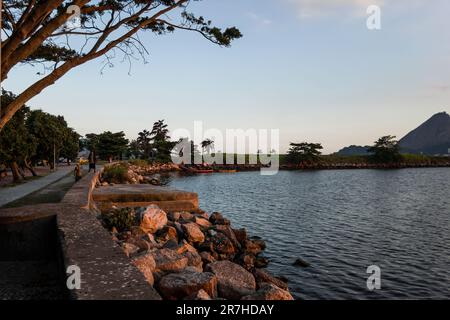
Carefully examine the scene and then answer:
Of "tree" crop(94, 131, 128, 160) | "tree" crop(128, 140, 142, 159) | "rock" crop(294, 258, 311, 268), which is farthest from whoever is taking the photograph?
"tree" crop(128, 140, 142, 159)

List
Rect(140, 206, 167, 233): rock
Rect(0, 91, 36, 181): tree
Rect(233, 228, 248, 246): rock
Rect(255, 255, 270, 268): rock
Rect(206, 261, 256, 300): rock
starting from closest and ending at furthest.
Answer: Rect(206, 261, 256, 300): rock < Rect(140, 206, 167, 233): rock < Rect(255, 255, 270, 268): rock < Rect(233, 228, 248, 246): rock < Rect(0, 91, 36, 181): tree

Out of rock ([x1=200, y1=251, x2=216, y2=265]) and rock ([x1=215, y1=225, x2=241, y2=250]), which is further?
rock ([x1=215, y1=225, x2=241, y2=250])

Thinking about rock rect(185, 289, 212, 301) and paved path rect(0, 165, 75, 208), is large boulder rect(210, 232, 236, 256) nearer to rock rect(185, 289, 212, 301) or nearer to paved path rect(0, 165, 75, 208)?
rock rect(185, 289, 212, 301)

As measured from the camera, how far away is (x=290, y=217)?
25844 millimetres

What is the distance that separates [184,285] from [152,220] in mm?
7086

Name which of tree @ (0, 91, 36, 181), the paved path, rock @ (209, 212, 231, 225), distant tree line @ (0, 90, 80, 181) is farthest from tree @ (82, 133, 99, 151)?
rock @ (209, 212, 231, 225)

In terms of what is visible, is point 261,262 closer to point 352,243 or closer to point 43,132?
point 352,243

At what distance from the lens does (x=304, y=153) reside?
4771 inches

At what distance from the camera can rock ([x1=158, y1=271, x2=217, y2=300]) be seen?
21.2 feet

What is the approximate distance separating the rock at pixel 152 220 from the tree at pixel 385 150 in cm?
12536

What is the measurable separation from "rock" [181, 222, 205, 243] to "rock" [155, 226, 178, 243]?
1.47ft

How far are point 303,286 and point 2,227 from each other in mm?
9154

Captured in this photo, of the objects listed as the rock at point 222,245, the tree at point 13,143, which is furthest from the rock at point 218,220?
the tree at point 13,143

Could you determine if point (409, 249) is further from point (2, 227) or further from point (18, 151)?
point (18, 151)
